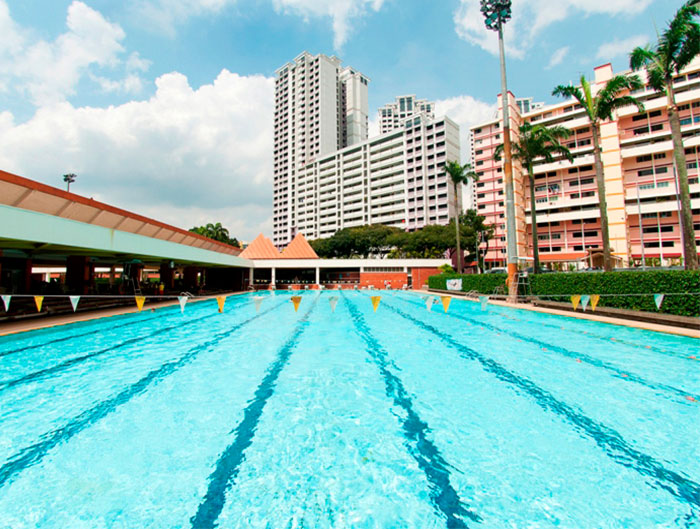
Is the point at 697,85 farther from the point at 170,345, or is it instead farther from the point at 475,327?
the point at 170,345

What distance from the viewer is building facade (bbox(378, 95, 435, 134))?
12219cm

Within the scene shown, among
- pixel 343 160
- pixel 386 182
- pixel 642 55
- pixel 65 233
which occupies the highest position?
pixel 343 160

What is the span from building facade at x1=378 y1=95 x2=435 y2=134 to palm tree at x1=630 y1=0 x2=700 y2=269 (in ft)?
381

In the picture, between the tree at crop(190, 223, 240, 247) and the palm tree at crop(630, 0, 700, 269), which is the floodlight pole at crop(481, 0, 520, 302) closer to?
the palm tree at crop(630, 0, 700, 269)

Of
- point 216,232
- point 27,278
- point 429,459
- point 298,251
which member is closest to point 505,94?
point 429,459

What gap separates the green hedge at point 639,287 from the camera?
9.71m

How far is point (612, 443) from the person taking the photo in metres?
3.51

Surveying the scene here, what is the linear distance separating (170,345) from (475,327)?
9.85 m

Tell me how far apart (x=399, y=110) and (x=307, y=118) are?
1883 inches

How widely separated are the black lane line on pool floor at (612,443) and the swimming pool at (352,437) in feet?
0.07

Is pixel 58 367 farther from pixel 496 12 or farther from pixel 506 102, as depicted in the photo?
pixel 496 12

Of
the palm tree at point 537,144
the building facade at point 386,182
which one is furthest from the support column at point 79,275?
the building facade at point 386,182

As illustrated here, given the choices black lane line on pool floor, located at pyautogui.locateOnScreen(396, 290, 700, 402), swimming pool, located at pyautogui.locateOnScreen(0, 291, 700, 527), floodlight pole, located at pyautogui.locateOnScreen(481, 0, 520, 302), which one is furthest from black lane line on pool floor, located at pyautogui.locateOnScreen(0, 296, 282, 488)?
floodlight pole, located at pyautogui.locateOnScreen(481, 0, 520, 302)

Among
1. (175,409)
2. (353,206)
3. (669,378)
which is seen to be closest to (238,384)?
(175,409)
